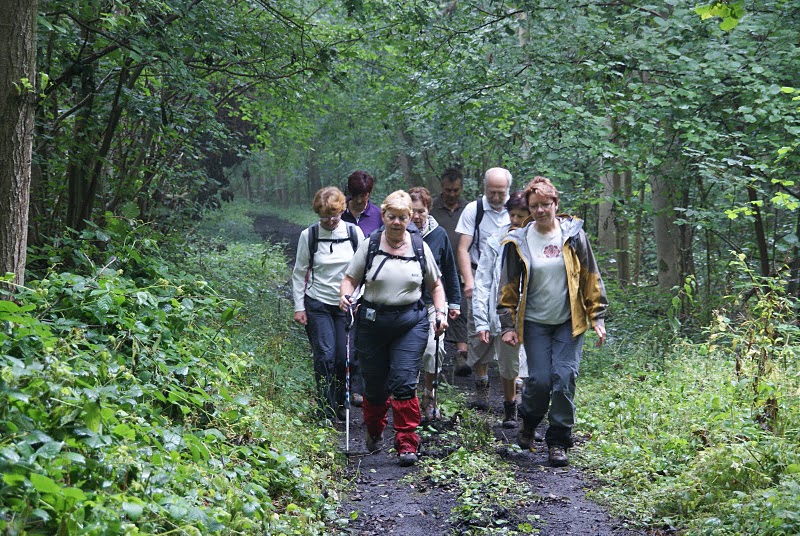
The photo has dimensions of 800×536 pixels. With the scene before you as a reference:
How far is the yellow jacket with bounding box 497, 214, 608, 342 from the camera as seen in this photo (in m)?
6.32

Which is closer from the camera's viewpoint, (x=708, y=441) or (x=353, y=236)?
(x=708, y=441)

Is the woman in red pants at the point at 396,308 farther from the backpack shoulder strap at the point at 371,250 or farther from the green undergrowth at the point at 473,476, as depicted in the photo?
the green undergrowth at the point at 473,476

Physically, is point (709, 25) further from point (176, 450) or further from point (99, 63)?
point (176, 450)

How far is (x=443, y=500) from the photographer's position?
555 centimetres

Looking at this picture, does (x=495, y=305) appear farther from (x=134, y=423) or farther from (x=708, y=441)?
(x=134, y=423)

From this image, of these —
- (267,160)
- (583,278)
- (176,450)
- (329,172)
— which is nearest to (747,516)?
(583,278)

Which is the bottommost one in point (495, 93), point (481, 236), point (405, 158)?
point (481, 236)

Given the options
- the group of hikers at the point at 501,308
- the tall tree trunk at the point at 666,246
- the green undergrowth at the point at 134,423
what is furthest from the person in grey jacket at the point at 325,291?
the tall tree trunk at the point at 666,246

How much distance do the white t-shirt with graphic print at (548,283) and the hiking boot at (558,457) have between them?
1046 mm

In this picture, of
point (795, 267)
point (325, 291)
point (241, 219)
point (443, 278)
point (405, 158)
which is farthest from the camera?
point (241, 219)

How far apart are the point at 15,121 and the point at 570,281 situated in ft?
13.8

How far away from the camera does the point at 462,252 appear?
848 cm

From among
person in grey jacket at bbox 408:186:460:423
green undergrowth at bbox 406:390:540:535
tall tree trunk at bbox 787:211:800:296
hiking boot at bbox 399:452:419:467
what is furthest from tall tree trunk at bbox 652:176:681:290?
hiking boot at bbox 399:452:419:467

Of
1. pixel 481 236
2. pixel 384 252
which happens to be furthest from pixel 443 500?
pixel 481 236
